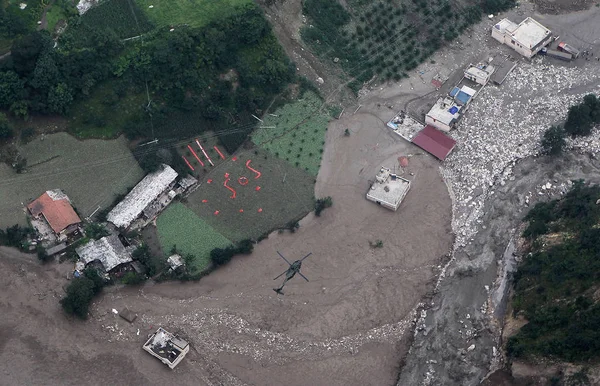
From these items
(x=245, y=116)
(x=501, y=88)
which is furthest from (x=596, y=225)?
(x=245, y=116)

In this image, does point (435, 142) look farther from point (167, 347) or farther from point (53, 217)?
point (53, 217)

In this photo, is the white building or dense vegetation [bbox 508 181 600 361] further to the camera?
the white building

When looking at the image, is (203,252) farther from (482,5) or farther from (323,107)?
(482,5)

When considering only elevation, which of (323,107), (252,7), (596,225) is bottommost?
(596,225)

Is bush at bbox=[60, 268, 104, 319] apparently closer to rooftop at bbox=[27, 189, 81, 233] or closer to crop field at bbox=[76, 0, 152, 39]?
rooftop at bbox=[27, 189, 81, 233]

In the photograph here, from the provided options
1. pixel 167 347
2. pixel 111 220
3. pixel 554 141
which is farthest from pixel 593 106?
pixel 111 220

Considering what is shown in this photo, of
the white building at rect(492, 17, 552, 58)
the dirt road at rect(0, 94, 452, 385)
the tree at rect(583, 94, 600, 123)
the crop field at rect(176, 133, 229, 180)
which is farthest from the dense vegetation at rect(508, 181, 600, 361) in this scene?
the crop field at rect(176, 133, 229, 180)

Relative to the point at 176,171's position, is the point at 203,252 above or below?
below
